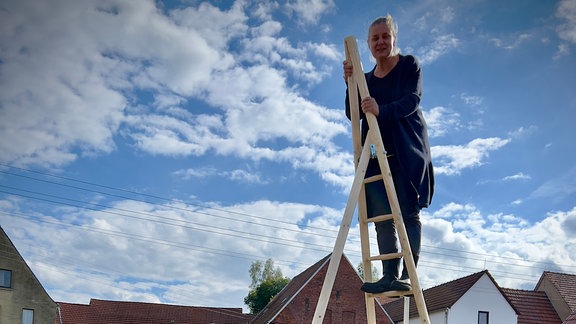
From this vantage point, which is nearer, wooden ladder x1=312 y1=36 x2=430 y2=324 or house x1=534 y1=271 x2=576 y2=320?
wooden ladder x1=312 y1=36 x2=430 y2=324

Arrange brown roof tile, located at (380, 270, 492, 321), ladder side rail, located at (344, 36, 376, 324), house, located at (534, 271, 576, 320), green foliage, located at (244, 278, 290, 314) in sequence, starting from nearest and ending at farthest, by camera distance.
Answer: ladder side rail, located at (344, 36, 376, 324) < brown roof tile, located at (380, 270, 492, 321) < house, located at (534, 271, 576, 320) < green foliage, located at (244, 278, 290, 314)

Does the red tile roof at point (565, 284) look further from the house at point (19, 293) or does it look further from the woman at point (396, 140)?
the woman at point (396, 140)

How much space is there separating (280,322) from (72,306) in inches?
786

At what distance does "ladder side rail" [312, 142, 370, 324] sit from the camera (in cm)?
393

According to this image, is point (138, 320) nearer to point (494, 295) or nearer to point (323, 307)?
point (494, 295)

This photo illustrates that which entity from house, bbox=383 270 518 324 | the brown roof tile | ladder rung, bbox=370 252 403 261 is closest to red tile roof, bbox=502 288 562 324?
house, bbox=383 270 518 324

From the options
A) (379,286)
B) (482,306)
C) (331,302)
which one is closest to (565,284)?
(482,306)

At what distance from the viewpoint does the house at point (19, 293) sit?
38.0m

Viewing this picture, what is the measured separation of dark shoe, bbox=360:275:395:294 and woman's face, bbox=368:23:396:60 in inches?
66.2

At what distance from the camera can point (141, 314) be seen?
46500mm

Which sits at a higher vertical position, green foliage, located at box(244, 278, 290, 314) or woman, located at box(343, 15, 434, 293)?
woman, located at box(343, 15, 434, 293)

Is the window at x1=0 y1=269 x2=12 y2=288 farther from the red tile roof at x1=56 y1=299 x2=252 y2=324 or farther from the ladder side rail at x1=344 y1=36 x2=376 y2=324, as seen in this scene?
the ladder side rail at x1=344 y1=36 x2=376 y2=324

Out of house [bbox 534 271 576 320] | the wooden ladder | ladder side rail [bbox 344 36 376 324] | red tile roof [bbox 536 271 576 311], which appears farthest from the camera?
red tile roof [bbox 536 271 576 311]

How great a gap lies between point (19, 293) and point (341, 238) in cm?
3955
